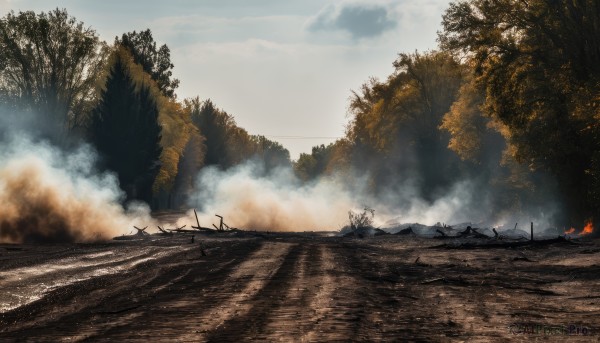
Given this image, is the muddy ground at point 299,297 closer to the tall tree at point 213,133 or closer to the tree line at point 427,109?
the tree line at point 427,109

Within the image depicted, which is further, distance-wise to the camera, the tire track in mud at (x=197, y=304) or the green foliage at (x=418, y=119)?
the green foliage at (x=418, y=119)

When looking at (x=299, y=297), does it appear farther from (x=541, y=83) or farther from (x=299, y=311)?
(x=541, y=83)

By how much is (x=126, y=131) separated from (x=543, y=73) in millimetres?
36578

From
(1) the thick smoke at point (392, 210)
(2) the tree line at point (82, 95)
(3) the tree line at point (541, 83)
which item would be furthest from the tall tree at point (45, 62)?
(3) the tree line at point (541, 83)

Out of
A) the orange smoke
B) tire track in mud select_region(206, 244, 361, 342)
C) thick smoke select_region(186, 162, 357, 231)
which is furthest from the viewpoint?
thick smoke select_region(186, 162, 357, 231)

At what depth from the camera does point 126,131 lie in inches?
2413

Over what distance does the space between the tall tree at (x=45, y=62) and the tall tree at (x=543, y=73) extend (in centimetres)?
3782

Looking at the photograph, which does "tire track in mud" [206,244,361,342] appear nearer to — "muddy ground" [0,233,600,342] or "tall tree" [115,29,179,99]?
"muddy ground" [0,233,600,342]

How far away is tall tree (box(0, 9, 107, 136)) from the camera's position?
208 ft

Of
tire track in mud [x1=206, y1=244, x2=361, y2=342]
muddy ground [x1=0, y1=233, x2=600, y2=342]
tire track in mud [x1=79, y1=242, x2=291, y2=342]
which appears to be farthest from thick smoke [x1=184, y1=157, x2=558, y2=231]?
tire track in mud [x1=206, y1=244, x2=361, y2=342]

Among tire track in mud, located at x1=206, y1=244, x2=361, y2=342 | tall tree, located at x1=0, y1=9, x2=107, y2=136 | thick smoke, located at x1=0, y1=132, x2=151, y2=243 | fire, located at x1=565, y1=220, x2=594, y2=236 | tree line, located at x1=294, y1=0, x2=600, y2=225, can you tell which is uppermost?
tall tree, located at x1=0, y1=9, x2=107, y2=136

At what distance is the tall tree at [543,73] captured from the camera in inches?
1260

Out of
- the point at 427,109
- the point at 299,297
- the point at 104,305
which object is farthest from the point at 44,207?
the point at 427,109

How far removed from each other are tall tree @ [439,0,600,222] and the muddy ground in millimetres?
11980
